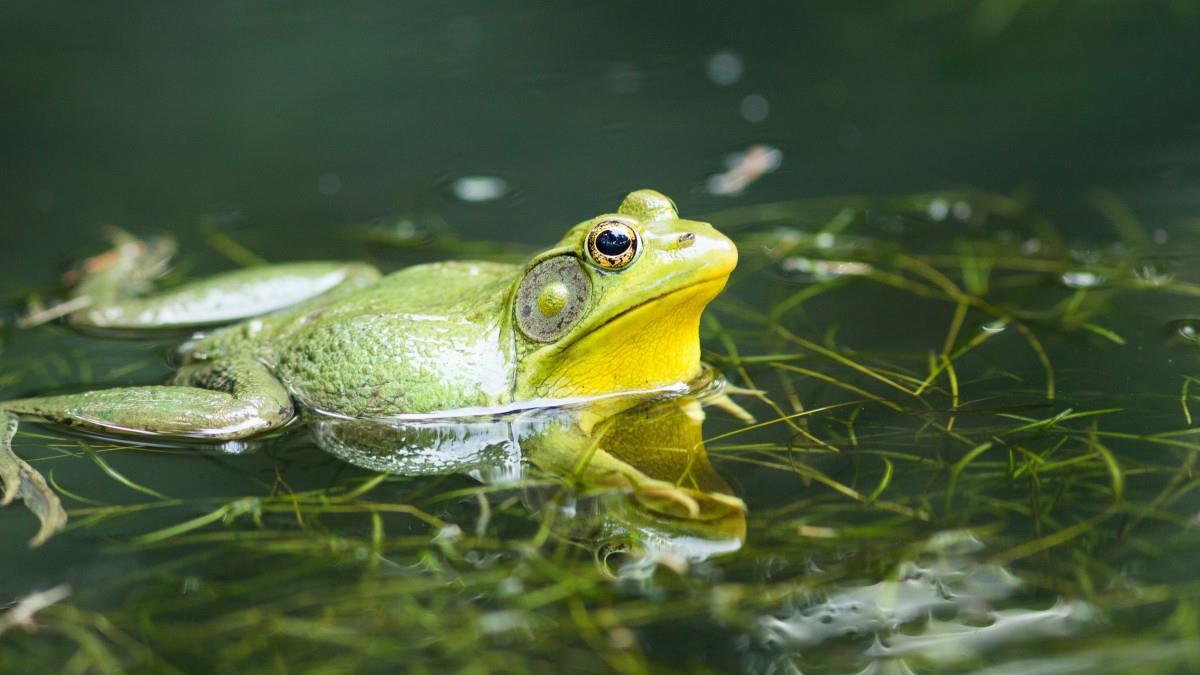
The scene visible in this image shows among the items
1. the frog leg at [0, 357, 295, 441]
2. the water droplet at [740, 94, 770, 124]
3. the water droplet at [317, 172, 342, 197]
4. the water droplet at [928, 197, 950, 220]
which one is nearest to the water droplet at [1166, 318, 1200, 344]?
the water droplet at [928, 197, 950, 220]

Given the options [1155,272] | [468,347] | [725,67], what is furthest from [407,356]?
[725,67]

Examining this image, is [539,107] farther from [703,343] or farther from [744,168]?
→ [703,343]

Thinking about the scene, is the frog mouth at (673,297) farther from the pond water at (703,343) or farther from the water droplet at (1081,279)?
the water droplet at (1081,279)

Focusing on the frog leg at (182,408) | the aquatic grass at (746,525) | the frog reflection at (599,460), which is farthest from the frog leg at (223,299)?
the frog reflection at (599,460)

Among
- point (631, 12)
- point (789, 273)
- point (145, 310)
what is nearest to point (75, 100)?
point (145, 310)

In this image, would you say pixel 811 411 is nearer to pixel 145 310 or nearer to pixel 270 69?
pixel 145 310

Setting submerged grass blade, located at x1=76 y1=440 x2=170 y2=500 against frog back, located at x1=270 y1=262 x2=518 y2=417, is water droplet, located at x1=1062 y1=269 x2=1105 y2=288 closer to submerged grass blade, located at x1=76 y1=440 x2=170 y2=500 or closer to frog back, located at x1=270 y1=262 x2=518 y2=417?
frog back, located at x1=270 y1=262 x2=518 y2=417

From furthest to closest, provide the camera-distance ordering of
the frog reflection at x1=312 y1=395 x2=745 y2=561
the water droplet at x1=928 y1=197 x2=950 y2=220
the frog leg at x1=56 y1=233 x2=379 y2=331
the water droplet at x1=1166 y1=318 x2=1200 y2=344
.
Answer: the water droplet at x1=928 y1=197 x2=950 y2=220 < the frog leg at x1=56 y1=233 x2=379 y2=331 < the water droplet at x1=1166 y1=318 x2=1200 y2=344 < the frog reflection at x1=312 y1=395 x2=745 y2=561

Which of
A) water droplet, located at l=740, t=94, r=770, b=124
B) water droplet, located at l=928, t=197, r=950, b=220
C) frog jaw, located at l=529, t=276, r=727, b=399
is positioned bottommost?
frog jaw, located at l=529, t=276, r=727, b=399
